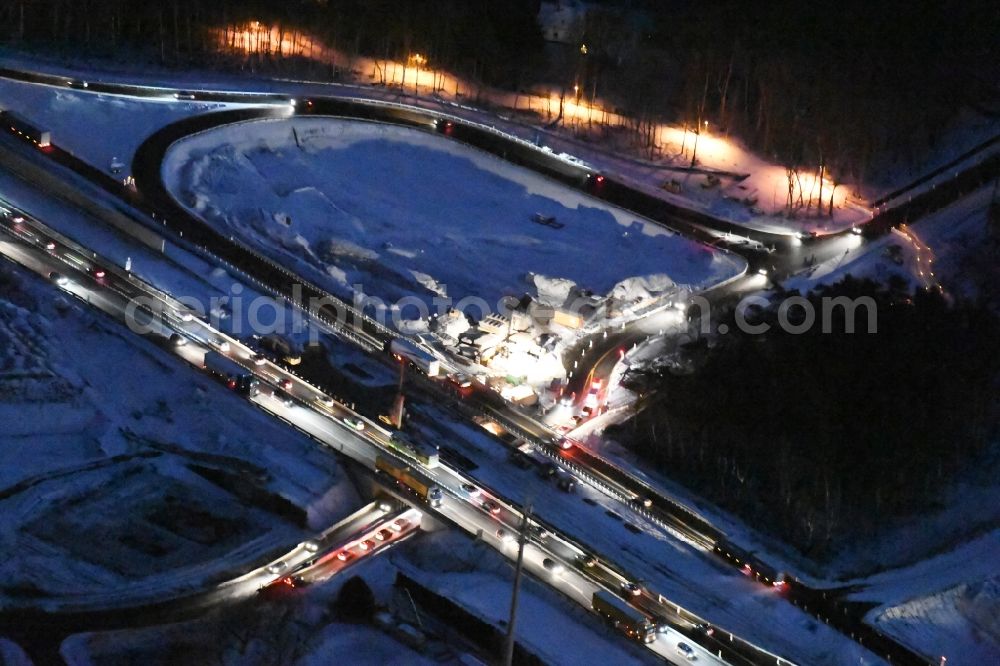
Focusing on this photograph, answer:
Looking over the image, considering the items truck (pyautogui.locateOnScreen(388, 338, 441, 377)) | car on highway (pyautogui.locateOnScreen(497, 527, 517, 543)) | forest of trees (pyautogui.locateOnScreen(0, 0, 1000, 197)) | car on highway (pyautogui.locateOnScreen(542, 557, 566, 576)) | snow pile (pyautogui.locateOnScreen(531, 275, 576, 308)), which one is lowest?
car on highway (pyautogui.locateOnScreen(542, 557, 566, 576))

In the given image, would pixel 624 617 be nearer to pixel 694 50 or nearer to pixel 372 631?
pixel 372 631

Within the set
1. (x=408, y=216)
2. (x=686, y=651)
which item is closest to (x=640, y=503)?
(x=686, y=651)

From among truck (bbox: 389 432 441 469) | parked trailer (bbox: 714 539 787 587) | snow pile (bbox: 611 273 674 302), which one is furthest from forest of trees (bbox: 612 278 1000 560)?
truck (bbox: 389 432 441 469)

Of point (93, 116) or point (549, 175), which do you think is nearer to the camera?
point (93, 116)

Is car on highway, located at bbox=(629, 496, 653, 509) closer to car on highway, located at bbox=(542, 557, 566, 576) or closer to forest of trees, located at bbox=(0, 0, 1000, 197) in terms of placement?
car on highway, located at bbox=(542, 557, 566, 576)

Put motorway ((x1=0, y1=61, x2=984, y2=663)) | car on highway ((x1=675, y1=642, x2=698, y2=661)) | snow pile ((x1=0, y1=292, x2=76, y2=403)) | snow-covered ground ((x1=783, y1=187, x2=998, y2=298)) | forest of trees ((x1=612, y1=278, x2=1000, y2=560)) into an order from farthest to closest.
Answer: snow-covered ground ((x1=783, y1=187, x2=998, y2=298))
motorway ((x1=0, y1=61, x2=984, y2=663))
forest of trees ((x1=612, y1=278, x2=1000, y2=560))
snow pile ((x1=0, y1=292, x2=76, y2=403))
car on highway ((x1=675, y1=642, x2=698, y2=661))
